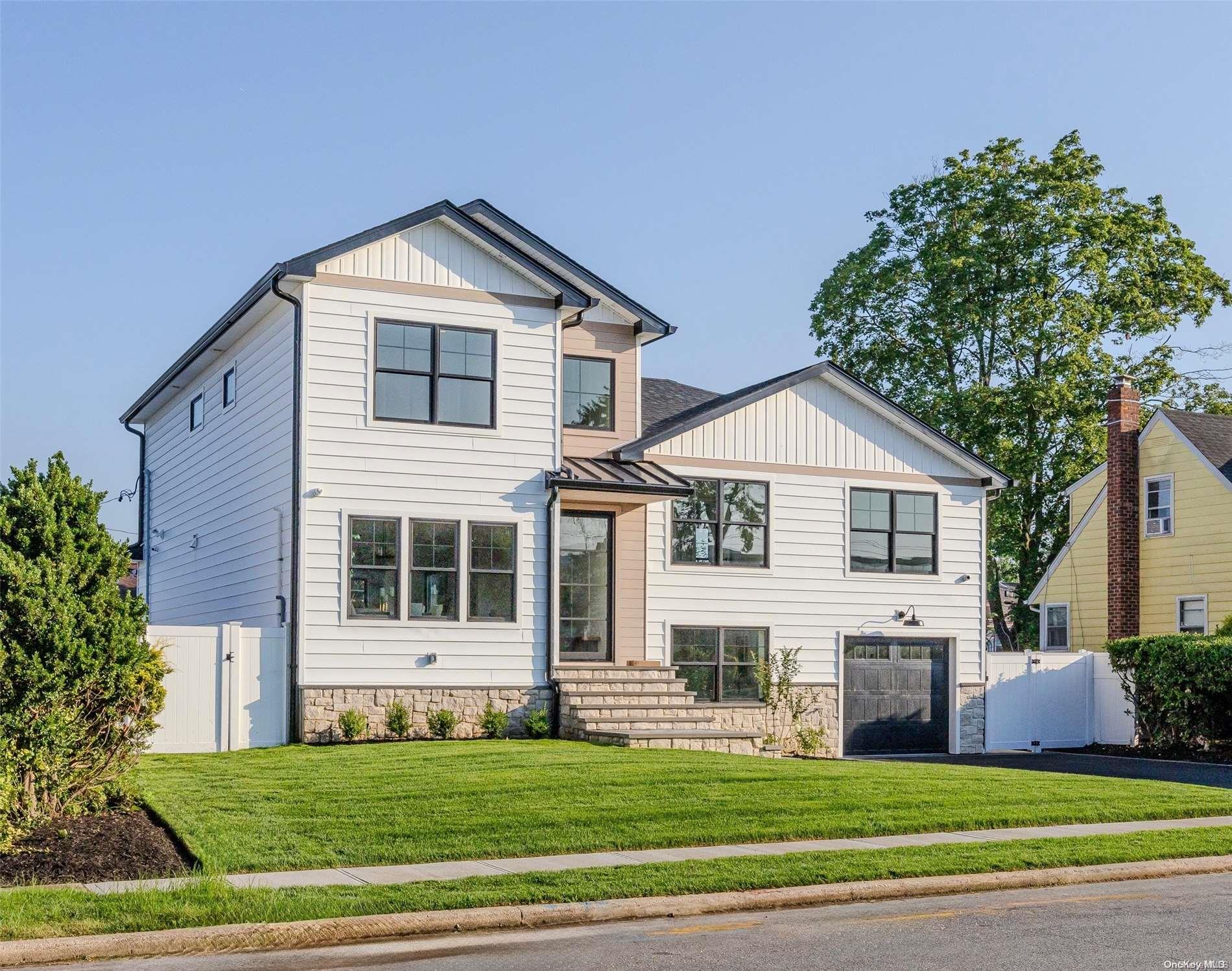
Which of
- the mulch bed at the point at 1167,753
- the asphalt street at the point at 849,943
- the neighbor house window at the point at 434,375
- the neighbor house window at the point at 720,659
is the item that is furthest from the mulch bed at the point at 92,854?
the mulch bed at the point at 1167,753

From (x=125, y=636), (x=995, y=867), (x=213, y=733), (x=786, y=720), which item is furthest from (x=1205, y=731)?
(x=125, y=636)

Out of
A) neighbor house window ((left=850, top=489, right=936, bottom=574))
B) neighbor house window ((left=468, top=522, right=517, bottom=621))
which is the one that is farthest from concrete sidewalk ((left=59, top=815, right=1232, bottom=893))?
neighbor house window ((left=850, top=489, right=936, bottom=574))

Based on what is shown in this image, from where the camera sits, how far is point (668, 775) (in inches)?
593

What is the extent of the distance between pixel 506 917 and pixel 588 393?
1475 centimetres

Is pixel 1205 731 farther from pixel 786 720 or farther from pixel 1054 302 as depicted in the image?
pixel 1054 302

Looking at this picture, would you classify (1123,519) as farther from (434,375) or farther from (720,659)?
(434,375)

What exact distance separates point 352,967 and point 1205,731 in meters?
19.3

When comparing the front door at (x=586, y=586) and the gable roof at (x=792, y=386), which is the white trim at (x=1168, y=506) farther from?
the front door at (x=586, y=586)

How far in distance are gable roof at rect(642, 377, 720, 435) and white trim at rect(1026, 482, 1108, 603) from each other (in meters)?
10.7

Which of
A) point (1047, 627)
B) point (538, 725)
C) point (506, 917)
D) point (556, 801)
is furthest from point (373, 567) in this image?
point (1047, 627)

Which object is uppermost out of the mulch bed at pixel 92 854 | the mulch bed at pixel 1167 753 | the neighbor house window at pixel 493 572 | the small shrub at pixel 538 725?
the neighbor house window at pixel 493 572

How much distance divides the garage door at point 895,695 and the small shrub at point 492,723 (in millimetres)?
7091

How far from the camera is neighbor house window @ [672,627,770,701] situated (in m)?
23.1

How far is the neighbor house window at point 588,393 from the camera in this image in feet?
75.2
